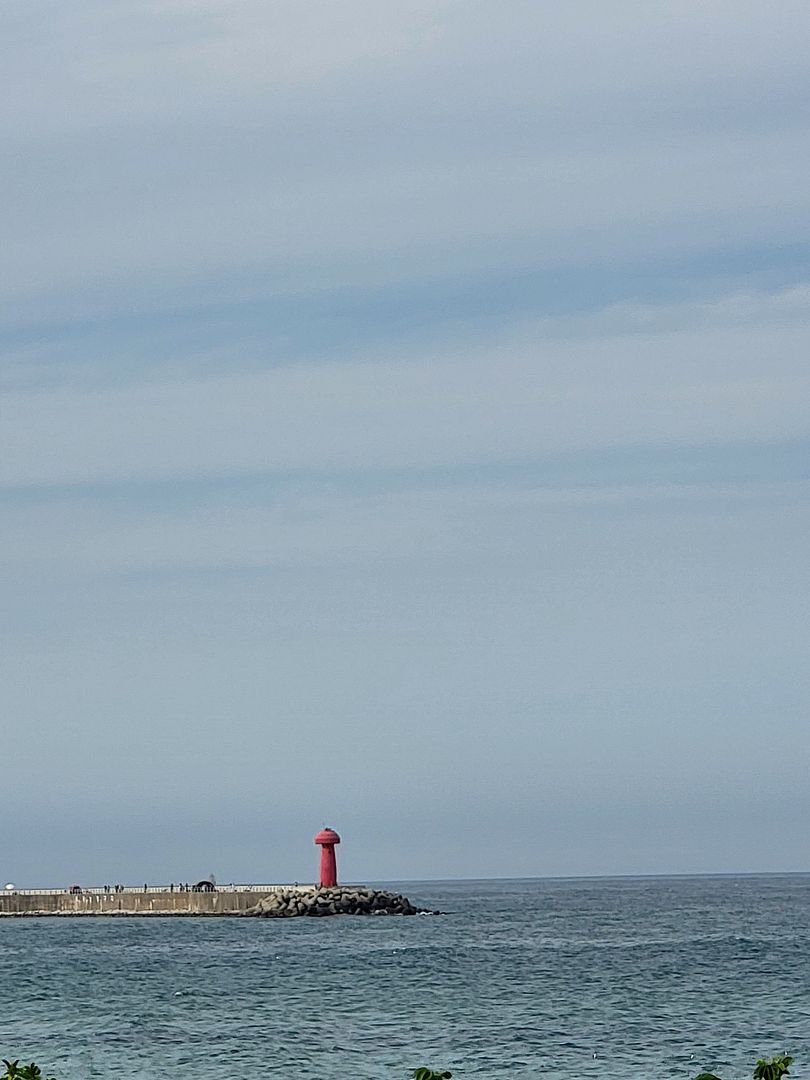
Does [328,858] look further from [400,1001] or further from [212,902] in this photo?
[400,1001]

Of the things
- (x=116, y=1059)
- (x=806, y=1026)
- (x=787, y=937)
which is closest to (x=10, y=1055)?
(x=116, y=1059)

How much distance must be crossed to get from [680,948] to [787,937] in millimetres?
14112

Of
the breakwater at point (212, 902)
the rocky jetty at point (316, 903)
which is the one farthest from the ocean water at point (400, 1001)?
the breakwater at point (212, 902)

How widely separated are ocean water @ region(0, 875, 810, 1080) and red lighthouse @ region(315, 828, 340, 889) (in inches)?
271

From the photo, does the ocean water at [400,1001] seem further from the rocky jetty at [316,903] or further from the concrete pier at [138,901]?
the concrete pier at [138,901]

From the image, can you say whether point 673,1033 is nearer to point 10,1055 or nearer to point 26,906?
point 10,1055

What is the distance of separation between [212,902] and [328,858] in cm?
940

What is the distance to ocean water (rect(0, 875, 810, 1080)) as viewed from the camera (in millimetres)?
54000

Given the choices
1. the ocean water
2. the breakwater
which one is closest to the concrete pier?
the breakwater

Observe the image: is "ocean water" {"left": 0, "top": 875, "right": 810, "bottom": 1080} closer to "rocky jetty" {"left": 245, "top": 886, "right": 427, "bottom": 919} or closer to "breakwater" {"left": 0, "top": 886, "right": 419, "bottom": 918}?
"rocky jetty" {"left": 245, "top": 886, "right": 427, "bottom": 919}

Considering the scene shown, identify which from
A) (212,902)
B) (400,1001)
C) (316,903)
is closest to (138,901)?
(212,902)

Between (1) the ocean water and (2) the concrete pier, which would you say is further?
(2) the concrete pier

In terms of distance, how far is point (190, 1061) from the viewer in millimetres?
54562

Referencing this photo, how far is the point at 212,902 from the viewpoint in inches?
5349
